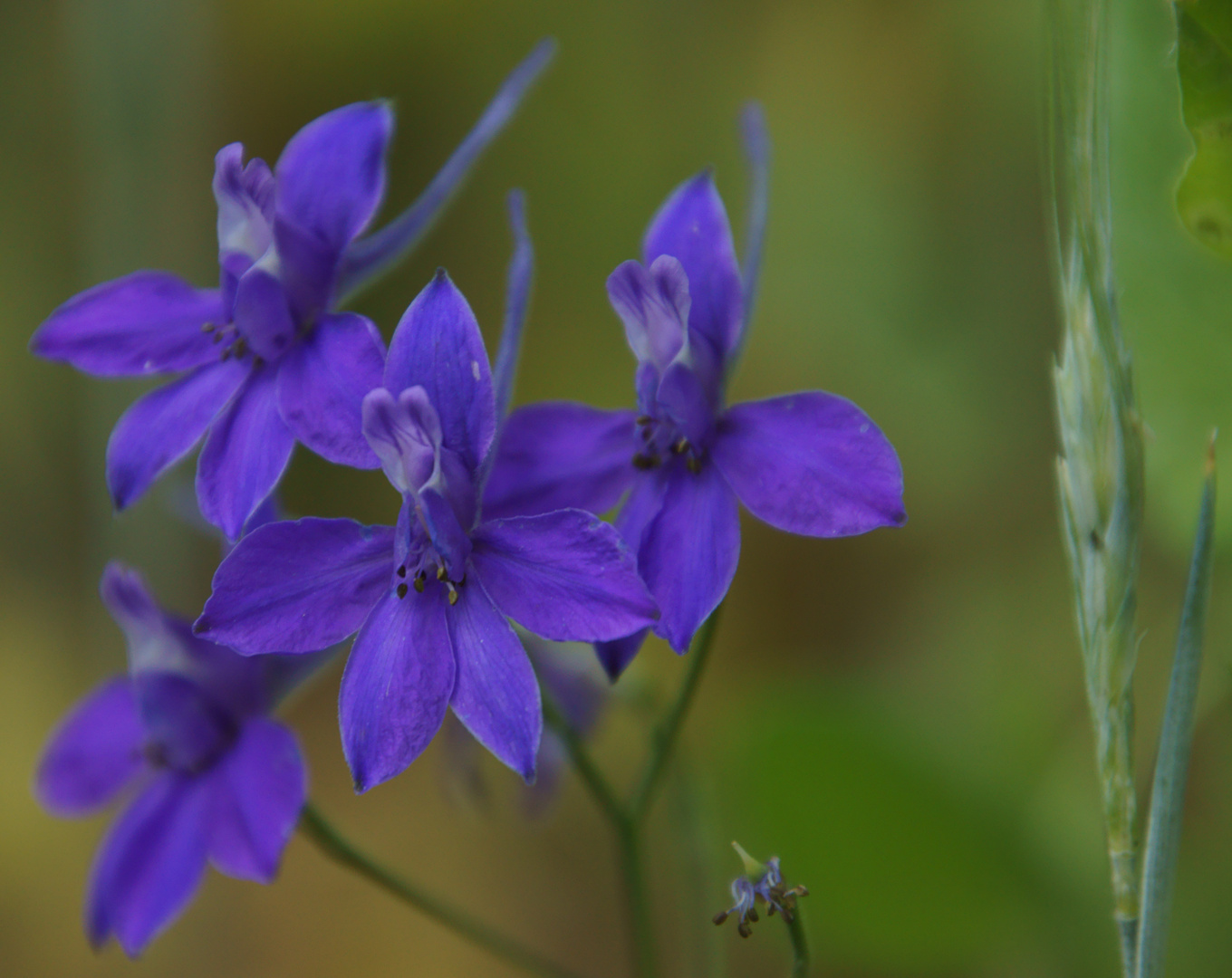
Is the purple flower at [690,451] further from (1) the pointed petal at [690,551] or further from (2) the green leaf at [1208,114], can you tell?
(2) the green leaf at [1208,114]

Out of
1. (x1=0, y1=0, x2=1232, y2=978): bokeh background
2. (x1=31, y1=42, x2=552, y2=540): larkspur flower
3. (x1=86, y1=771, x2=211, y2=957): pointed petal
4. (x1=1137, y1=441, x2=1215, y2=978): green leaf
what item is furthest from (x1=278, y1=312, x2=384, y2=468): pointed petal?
(x1=0, y1=0, x2=1232, y2=978): bokeh background

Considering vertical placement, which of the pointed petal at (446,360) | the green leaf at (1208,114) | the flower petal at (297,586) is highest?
the green leaf at (1208,114)

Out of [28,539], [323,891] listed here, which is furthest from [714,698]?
[28,539]

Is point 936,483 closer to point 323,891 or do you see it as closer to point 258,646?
point 323,891

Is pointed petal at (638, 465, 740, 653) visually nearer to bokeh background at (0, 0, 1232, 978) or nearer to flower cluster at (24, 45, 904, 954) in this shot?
flower cluster at (24, 45, 904, 954)

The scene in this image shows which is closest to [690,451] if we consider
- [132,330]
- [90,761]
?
[132,330]

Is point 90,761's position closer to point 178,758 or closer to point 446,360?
point 178,758

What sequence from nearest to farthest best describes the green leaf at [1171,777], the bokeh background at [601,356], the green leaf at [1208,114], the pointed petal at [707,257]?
1. the green leaf at [1171,777]
2. the green leaf at [1208,114]
3. the pointed petal at [707,257]
4. the bokeh background at [601,356]

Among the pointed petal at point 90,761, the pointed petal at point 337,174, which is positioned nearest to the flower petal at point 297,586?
the pointed petal at point 337,174
